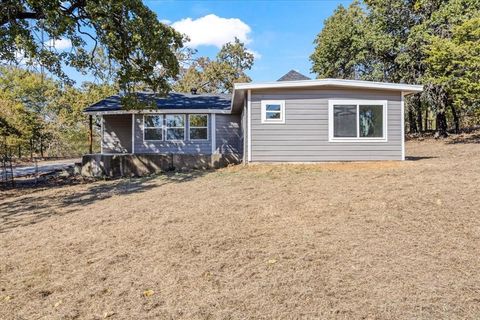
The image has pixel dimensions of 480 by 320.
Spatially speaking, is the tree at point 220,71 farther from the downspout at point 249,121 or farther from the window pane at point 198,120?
the downspout at point 249,121

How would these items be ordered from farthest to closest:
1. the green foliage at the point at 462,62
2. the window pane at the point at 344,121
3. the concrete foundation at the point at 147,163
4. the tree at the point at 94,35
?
the green foliage at the point at 462,62
the concrete foundation at the point at 147,163
the window pane at the point at 344,121
the tree at the point at 94,35

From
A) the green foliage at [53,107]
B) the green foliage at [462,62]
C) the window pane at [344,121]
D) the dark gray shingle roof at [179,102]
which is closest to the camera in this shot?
the window pane at [344,121]

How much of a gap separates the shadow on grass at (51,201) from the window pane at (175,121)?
15.6ft

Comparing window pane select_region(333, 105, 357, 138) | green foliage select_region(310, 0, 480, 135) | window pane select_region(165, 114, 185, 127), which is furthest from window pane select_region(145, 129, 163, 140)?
green foliage select_region(310, 0, 480, 135)

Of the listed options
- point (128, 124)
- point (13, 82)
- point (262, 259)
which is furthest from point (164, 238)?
point (13, 82)

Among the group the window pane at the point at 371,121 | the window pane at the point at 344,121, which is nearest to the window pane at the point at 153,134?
the window pane at the point at 344,121

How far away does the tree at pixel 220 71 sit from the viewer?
31969 mm

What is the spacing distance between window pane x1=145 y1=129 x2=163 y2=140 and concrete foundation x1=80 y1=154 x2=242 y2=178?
1.54 m

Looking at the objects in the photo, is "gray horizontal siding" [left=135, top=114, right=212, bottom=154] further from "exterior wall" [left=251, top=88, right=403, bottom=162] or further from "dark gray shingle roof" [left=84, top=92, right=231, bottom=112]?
"exterior wall" [left=251, top=88, right=403, bottom=162]

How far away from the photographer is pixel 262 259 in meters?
3.85

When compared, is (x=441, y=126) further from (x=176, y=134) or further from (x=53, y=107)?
(x=53, y=107)

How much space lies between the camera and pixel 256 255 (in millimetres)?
3965

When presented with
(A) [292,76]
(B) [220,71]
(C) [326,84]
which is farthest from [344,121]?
(B) [220,71]

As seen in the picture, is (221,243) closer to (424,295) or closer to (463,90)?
(424,295)
